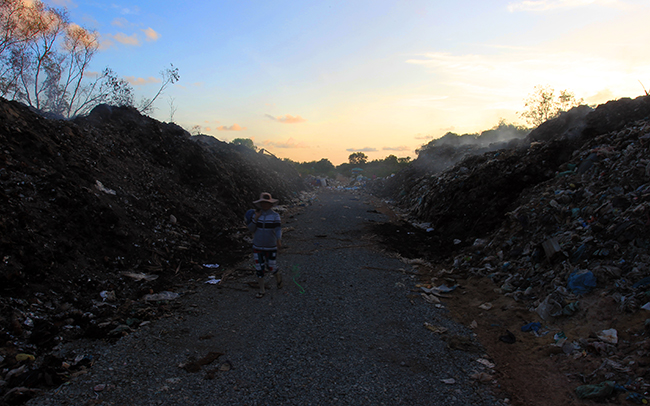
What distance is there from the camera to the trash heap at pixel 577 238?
350 centimetres

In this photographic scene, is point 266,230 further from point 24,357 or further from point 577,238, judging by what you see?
point 577,238

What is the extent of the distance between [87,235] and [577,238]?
8.39 m

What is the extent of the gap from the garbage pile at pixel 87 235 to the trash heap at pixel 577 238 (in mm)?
5415

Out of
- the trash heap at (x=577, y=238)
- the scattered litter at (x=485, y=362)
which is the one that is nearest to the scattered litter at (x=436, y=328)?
the scattered litter at (x=485, y=362)

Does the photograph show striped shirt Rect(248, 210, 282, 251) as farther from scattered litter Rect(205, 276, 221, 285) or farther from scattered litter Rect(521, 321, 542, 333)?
scattered litter Rect(521, 321, 542, 333)

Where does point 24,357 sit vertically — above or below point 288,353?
above

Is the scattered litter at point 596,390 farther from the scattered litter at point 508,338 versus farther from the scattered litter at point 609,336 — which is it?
the scattered litter at point 508,338

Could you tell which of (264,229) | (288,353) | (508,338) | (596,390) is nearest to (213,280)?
(264,229)

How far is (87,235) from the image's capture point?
565 cm

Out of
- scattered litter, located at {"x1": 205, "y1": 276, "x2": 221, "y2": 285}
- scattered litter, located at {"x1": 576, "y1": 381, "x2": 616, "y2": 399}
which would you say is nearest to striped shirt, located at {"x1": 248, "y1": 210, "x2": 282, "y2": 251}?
scattered litter, located at {"x1": 205, "y1": 276, "x2": 221, "y2": 285}

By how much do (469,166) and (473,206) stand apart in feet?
13.8

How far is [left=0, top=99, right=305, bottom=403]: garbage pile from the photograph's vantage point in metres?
3.90

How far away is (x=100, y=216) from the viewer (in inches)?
243

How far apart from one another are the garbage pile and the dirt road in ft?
1.36
